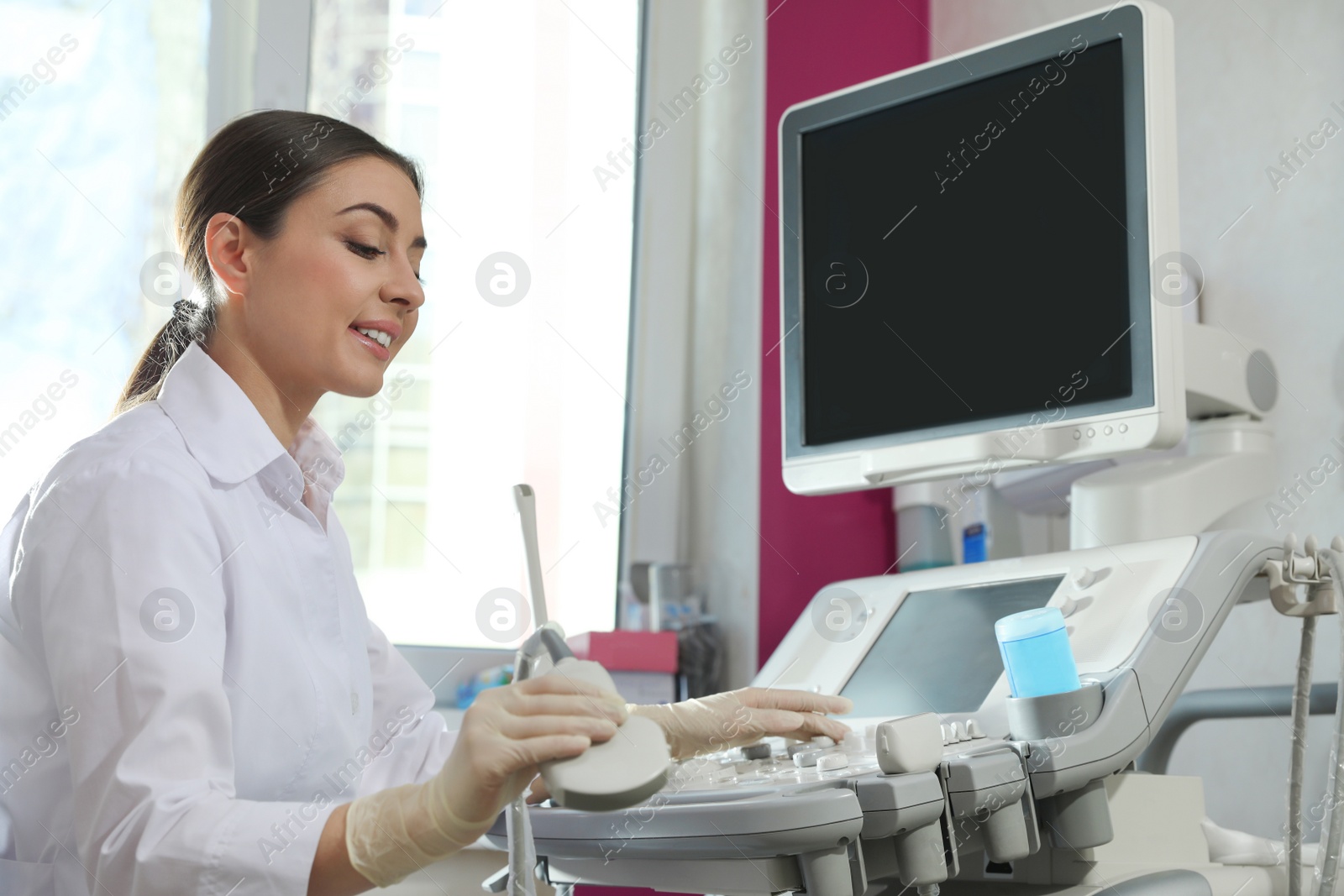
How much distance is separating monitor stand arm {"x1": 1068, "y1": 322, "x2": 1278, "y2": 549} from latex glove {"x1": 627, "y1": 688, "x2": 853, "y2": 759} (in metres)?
0.40

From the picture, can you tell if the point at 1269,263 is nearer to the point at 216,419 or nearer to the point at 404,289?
the point at 404,289

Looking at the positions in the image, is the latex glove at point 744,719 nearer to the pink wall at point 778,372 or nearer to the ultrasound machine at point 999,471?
the ultrasound machine at point 999,471

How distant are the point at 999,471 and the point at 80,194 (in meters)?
1.41

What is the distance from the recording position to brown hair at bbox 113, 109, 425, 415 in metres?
1.07

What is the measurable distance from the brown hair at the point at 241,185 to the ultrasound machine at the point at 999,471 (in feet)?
1.87

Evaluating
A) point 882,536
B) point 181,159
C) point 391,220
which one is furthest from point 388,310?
point 882,536

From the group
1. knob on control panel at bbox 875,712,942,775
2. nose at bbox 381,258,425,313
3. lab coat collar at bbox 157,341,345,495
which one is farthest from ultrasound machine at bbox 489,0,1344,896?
nose at bbox 381,258,425,313

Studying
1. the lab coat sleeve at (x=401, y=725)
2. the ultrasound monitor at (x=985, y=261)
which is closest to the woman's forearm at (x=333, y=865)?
the lab coat sleeve at (x=401, y=725)

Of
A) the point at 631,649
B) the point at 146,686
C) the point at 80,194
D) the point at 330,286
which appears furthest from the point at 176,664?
the point at 80,194

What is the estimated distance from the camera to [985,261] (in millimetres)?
1253

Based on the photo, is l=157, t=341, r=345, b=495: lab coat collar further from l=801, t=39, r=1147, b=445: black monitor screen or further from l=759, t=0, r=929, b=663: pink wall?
l=759, t=0, r=929, b=663: pink wall

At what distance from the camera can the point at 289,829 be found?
0.68 metres

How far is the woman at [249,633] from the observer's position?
674 millimetres

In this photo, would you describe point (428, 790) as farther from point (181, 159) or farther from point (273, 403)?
point (181, 159)
